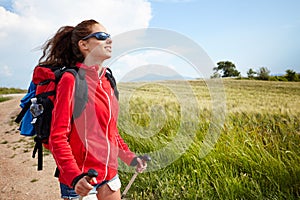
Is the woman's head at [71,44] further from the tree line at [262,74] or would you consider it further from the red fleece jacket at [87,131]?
the tree line at [262,74]

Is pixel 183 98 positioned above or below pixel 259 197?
above

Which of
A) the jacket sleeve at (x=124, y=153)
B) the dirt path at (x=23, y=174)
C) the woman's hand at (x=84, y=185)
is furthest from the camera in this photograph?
the dirt path at (x=23, y=174)

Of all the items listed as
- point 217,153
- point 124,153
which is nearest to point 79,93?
point 124,153

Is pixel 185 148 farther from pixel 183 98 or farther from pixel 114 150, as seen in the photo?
pixel 114 150

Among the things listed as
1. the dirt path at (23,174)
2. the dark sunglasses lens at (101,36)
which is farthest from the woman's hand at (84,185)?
the dirt path at (23,174)

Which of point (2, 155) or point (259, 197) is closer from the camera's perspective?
point (259, 197)

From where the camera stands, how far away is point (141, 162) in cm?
221

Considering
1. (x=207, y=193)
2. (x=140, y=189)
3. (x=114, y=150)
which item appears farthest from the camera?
(x=140, y=189)

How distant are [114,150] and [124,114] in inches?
142

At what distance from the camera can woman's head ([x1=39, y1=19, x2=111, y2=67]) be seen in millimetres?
1991

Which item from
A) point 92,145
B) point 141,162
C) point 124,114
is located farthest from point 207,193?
point 124,114

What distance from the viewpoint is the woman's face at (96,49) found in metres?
1.97

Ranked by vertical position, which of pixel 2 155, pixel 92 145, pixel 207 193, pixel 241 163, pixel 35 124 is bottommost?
pixel 2 155

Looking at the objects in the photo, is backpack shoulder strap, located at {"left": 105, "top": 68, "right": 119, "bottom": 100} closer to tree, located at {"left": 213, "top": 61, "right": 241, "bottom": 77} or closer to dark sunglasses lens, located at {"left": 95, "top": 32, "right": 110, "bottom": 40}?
dark sunglasses lens, located at {"left": 95, "top": 32, "right": 110, "bottom": 40}
